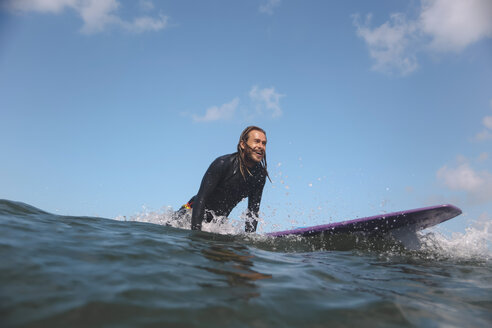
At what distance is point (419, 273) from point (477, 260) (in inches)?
66.7

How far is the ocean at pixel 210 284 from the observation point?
5.62ft

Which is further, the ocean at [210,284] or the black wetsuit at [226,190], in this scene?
the black wetsuit at [226,190]

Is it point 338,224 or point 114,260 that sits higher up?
point 338,224

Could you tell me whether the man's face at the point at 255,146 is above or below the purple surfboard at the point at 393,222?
above

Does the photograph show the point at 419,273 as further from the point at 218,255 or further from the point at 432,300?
the point at 218,255

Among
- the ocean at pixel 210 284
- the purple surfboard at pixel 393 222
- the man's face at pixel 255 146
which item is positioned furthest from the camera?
the man's face at pixel 255 146

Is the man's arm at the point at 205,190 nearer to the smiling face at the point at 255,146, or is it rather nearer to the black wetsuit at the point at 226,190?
the black wetsuit at the point at 226,190

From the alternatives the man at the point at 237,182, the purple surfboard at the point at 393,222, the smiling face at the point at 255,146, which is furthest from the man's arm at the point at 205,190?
the purple surfboard at the point at 393,222

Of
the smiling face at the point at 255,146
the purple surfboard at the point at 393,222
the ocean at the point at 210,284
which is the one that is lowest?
the ocean at the point at 210,284

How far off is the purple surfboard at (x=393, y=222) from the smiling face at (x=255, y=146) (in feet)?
4.60

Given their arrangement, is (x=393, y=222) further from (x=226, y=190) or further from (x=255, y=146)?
(x=226, y=190)

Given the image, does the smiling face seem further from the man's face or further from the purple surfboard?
the purple surfboard

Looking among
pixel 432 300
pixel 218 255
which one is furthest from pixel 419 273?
pixel 218 255

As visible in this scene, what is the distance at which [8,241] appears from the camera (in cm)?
292
